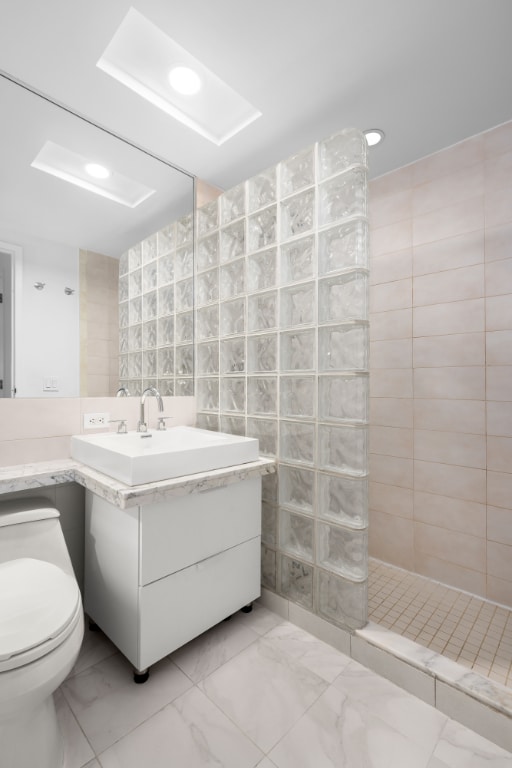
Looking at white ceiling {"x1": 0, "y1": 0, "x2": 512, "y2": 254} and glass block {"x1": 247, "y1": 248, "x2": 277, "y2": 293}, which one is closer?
white ceiling {"x1": 0, "y1": 0, "x2": 512, "y2": 254}

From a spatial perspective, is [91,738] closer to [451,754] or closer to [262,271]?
[451,754]

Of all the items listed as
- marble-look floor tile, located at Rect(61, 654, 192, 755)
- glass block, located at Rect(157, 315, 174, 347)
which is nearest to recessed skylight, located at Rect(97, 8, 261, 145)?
glass block, located at Rect(157, 315, 174, 347)

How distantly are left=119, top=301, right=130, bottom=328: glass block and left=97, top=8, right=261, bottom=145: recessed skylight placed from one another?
0.87 metres

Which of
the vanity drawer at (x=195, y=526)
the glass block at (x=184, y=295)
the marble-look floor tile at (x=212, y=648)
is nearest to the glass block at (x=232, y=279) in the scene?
the glass block at (x=184, y=295)

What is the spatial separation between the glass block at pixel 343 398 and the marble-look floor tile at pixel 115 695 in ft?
3.67

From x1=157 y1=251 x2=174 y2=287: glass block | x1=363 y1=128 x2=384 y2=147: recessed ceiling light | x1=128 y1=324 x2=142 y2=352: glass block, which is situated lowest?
x1=128 y1=324 x2=142 y2=352: glass block

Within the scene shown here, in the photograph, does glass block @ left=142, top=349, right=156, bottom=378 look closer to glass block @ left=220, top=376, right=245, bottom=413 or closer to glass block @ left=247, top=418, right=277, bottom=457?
glass block @ left=220, top=376, right=245, bottom=413

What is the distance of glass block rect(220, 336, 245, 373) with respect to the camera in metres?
1.87

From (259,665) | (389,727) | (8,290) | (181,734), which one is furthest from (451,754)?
(8,290)

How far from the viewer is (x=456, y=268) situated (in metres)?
1.91

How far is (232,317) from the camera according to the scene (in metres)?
1.92

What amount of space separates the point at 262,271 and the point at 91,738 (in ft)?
6.02

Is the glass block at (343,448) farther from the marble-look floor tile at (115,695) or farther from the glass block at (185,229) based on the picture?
the glass block at (185,229)

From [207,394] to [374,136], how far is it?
1578 millimetres
